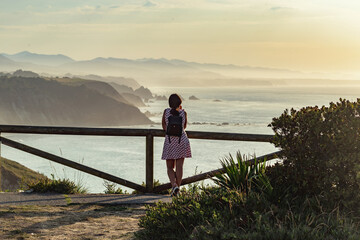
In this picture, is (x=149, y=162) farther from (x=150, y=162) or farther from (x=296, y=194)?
(x=296, y=194)

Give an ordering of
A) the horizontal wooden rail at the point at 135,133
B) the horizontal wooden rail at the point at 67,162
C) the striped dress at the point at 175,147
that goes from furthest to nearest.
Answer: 1. the horizontal wooden rail at the point at 67,162
2. the horizontal wooden rail at the point at 135,133
3. the striped dress at the point at 175,147

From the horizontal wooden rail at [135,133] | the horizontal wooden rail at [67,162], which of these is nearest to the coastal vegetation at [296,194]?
the horizontal wooden rail at [135,133]

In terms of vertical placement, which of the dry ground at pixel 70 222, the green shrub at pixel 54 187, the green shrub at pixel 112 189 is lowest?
the green shrub at pixel 112 189

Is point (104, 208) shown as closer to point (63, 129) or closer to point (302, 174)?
point (63, 129)

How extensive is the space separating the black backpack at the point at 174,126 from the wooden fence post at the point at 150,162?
0.64 metres

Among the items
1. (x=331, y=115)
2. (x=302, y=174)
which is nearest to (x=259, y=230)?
(x=302, y=174)

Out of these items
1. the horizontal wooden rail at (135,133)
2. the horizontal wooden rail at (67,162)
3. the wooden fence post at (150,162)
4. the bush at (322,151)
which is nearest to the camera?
the bush at (322,151)

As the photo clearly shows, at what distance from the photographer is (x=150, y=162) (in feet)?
26.5

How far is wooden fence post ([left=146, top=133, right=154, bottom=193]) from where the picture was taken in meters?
7.92

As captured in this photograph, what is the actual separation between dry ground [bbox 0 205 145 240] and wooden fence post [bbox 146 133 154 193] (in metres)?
1.12

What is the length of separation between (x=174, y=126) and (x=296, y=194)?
2.42 meters

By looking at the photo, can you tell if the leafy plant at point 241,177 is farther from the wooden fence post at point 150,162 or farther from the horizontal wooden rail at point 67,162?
the horizontal wooden rail at point 67,162

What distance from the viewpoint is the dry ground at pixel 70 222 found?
5.29 meters

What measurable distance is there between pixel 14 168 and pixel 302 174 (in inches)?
3473
